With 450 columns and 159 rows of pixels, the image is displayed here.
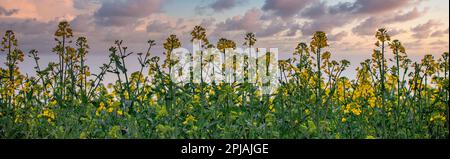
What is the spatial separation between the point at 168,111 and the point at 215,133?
15.8 inches

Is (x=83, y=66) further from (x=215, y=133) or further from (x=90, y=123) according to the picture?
(x=215, y=133)

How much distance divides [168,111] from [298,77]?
1236 mm

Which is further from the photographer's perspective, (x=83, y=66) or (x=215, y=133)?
(x=83, y=66)

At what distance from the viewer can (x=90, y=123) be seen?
462 cm

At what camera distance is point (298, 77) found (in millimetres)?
5035

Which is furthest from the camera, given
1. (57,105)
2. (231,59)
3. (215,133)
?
(231,59)

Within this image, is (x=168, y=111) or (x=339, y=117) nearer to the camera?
(x=168, y=111)

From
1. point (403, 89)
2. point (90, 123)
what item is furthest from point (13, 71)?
point (403, 89)

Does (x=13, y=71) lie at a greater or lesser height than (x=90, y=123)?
greater
